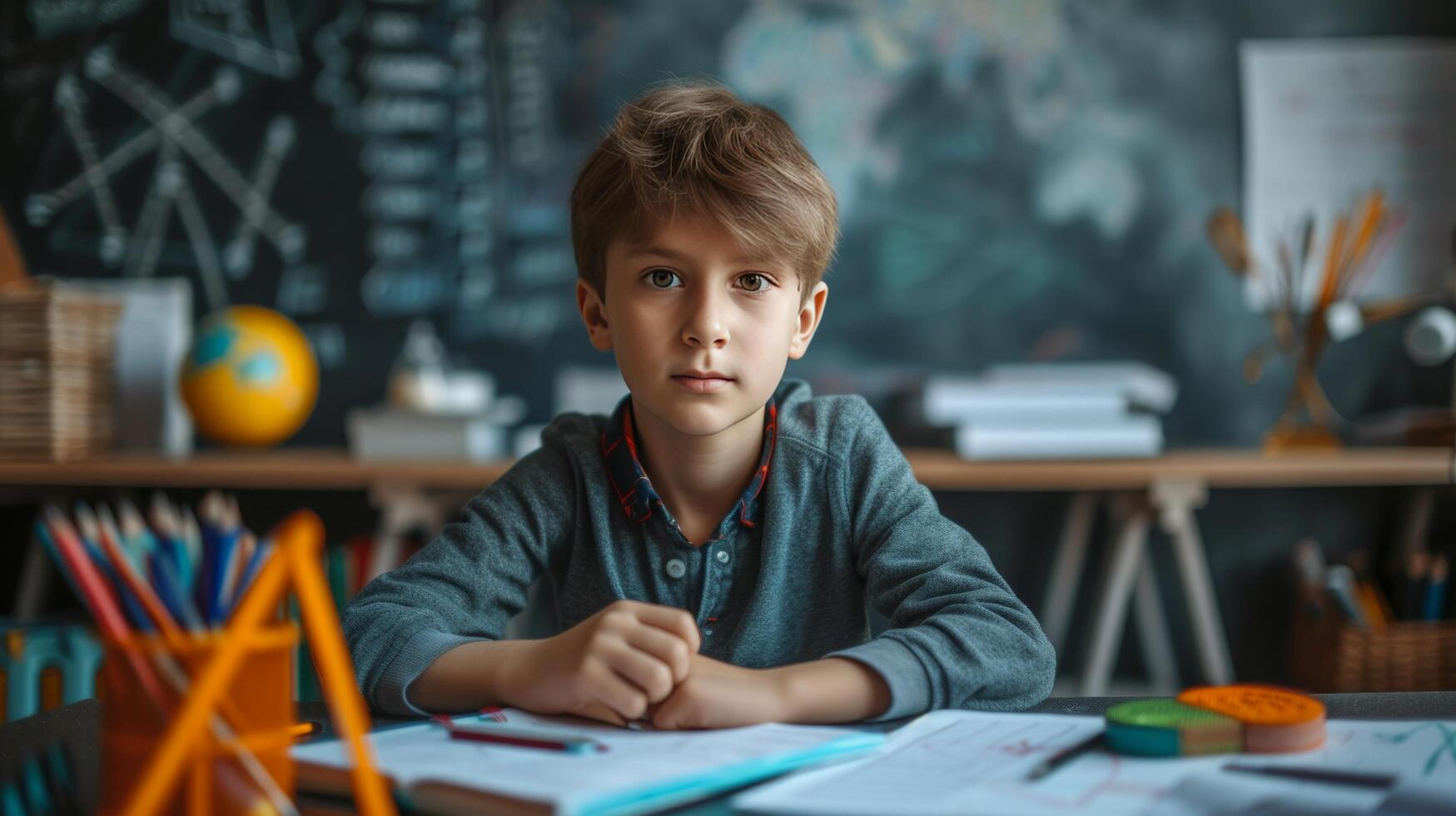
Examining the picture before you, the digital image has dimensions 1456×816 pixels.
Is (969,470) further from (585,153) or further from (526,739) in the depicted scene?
(526,739)

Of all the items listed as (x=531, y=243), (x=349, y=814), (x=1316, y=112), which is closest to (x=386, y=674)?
(x=349, y=814)

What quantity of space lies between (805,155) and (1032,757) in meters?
0.55

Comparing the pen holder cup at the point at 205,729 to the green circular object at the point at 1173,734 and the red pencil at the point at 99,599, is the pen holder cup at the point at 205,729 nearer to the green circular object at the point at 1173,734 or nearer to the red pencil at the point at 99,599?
the red pencil at the point at 99,599

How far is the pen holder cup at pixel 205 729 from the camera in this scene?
0.40 meters

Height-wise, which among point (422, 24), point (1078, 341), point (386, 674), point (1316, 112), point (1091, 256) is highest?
point (422, 24)

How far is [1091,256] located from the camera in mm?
2105

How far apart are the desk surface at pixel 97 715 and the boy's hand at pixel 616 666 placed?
0.37ft

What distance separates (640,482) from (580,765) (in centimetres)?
44

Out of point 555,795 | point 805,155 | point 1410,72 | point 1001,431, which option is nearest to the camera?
point 555,795

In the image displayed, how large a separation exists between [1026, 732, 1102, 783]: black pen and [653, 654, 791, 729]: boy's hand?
16cm

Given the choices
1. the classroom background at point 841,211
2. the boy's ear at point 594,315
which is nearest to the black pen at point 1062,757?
the boy's ear at point 594,315

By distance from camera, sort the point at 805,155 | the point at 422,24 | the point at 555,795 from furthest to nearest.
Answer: the point at 422,24, the point at 805,155, the point at 555,795

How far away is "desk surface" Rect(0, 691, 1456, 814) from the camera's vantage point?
0.57m

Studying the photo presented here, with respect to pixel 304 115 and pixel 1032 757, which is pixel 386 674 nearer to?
pixel 1032 757
